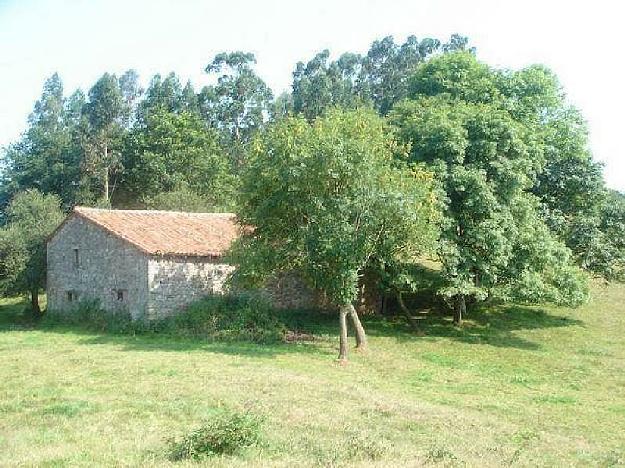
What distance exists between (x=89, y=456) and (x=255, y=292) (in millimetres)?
19427

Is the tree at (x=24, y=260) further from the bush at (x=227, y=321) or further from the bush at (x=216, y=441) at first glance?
the bush at (x=216, y=441)

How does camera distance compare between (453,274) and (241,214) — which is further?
(453,274)

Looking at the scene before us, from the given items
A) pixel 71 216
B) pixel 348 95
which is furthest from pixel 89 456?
pixel 348 95

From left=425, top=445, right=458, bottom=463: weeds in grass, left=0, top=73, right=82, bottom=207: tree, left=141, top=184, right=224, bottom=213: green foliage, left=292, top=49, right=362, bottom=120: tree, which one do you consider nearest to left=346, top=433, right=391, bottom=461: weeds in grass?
left=425, top=445, right=458, bottom=463: weeds in grass

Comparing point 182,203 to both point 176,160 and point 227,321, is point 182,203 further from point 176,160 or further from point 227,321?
point 227,321

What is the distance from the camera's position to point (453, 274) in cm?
2503

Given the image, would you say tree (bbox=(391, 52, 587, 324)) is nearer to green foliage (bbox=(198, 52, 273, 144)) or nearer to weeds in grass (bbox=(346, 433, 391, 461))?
weeds in grass (bbox=(346, 433, 391, 461))

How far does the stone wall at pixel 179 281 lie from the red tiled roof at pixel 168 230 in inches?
16.0

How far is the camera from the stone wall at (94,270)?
2638 cm

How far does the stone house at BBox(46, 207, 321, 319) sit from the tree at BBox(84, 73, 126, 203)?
27.0 meters

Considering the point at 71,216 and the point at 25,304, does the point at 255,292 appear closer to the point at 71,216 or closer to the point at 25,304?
the point at 71,216

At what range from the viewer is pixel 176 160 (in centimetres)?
5400

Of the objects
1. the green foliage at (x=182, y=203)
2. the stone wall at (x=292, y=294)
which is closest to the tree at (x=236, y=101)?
the green foliage at (x=182, y=203)

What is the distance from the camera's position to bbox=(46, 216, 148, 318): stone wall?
26.4 meters
